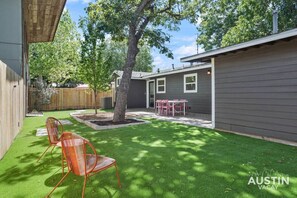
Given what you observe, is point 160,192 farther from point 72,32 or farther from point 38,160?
point 72,32

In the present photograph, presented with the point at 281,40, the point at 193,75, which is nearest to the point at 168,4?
the point at 193,75

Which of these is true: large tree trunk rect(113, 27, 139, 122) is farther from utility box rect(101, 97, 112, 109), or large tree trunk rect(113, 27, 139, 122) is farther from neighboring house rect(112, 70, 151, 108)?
utility box rect(101, 97, 112, 109)

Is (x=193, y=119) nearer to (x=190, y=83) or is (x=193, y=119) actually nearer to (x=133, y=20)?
(x=190, y=83)

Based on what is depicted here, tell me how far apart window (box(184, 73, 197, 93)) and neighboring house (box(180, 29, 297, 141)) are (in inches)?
191

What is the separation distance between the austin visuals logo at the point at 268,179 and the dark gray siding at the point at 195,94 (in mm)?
8124

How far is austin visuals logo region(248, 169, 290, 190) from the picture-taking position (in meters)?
2.99

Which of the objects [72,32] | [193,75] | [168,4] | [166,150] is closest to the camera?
[166,150]

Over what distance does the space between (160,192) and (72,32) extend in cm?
2159

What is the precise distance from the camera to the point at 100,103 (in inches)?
727

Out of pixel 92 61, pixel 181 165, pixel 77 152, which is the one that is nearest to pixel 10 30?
pixel 92 61

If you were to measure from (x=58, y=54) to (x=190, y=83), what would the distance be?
12.8 m

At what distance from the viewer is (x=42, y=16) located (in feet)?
30.0

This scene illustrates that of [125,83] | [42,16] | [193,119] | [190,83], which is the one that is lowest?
[193,119]

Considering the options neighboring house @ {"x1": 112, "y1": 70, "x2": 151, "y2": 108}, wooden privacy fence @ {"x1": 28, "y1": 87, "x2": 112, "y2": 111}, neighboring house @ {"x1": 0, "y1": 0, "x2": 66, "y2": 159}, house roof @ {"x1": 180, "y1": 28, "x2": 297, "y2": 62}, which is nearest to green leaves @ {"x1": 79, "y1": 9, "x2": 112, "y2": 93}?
neighboring house @ {"x1": 0, "y1": 0, "x2": 66, "y2": 159}
